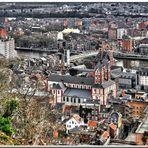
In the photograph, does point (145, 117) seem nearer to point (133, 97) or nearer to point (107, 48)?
point (133, 97)

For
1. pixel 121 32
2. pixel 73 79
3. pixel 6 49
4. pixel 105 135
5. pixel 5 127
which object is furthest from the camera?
pixel 121 32

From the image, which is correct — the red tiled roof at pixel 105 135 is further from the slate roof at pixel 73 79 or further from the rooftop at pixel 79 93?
Result: the slate roof at pixel 73 79

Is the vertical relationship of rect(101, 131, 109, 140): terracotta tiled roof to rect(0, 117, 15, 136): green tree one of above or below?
below

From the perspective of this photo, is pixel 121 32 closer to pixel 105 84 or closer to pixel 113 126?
pixel 105 84

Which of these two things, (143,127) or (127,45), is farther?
(127,45)

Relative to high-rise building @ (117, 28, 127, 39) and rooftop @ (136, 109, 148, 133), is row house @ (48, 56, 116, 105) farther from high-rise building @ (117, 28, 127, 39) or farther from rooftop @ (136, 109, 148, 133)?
high-rise building @ (117, 28, 127, 39)

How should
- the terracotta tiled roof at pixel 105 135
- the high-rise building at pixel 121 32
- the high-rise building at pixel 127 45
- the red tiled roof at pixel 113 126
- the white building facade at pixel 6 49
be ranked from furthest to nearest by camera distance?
the high-rise building at pixel 121 32 < the high-rise building at pixel 127 45 < the white building facade at pixel 6 49 < the red tiled roof at pixel 113 126 < the terracotta tiled roof at pixel 105 135

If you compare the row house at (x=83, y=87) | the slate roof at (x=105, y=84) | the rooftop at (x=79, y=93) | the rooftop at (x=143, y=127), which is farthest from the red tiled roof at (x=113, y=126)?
the slate roof at (x=105, y=84)

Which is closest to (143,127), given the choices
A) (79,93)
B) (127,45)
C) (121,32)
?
(79,93)

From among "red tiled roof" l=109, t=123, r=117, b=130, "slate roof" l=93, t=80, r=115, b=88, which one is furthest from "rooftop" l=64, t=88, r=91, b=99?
"red tiled roof" l=109, t=123, r=117, b=130

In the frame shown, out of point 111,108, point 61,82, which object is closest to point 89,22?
point 61,82

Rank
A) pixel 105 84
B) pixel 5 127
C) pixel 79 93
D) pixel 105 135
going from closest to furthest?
pixel 5 127 < pixel 105 135 < pixel 79 93 < pixel 105 84
